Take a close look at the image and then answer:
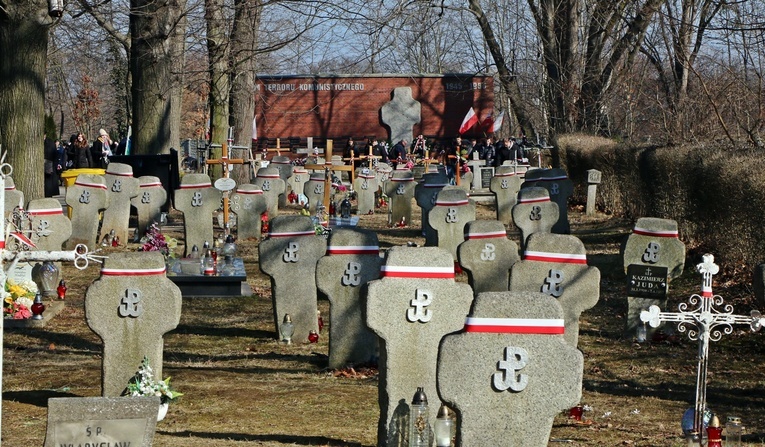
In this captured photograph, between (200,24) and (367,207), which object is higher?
(200,24)

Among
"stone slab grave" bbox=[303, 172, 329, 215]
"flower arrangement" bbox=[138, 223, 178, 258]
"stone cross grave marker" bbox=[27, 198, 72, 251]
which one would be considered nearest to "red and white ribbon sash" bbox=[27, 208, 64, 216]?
"stone cross grave marker" bbox=[27, 198, 72, 251]

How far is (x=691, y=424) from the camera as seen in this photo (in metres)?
7.29

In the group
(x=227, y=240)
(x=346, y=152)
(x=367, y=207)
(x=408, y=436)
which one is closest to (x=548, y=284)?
(x=408, y=436)

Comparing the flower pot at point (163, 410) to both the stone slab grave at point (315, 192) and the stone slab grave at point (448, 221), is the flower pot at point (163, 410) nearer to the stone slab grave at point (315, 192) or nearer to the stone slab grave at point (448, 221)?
the stone slab grave at point (448, 221)

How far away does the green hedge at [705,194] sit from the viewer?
1582cm

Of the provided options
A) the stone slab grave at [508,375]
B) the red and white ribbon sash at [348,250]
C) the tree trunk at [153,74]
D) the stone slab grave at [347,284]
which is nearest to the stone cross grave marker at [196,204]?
the tree trunk at [153,74]

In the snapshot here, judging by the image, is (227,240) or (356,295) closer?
(356,295)

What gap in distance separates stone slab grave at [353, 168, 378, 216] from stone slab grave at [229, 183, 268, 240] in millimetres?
6468

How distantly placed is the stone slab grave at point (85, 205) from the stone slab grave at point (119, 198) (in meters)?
1.43

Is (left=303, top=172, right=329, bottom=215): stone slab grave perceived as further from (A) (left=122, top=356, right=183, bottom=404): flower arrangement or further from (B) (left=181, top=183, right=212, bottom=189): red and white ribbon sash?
(A) (left=122, top=356, right=183, bottom=404): flower arrangement

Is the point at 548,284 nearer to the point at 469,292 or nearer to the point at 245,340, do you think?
the point at 469,292

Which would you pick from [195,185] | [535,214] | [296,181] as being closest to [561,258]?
[535,214]

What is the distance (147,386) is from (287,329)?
13.2ft

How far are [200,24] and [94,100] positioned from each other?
120ft
